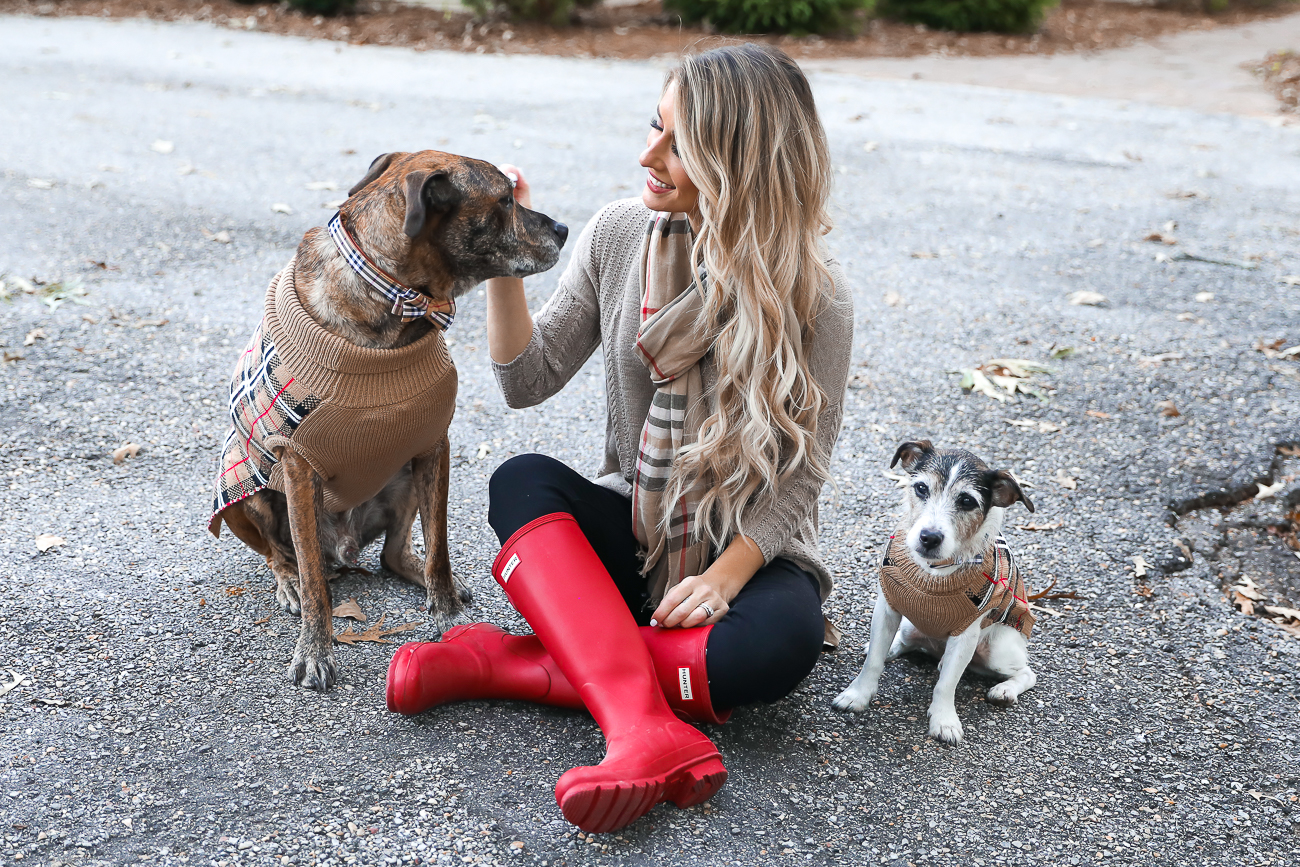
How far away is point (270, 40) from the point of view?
40.3ft

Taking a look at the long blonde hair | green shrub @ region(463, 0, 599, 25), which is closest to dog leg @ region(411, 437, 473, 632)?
the long blonde hair

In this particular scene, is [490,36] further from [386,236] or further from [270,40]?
[386,236]

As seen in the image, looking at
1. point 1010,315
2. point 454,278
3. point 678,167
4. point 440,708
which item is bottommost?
point 440,708

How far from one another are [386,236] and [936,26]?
13732mm

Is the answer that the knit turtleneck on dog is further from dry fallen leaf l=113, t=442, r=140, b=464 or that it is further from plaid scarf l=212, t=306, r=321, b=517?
dry fallen leaf l=113, t=442, r=140, b=464

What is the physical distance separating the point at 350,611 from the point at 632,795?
1333mm

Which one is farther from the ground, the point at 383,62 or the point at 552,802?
the point at 383,62

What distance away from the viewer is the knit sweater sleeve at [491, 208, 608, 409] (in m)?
2.92

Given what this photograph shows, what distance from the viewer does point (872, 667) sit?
276 centimetres

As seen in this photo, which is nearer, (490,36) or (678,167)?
(678,167)

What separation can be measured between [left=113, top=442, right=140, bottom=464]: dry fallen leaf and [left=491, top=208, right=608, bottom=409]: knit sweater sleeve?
1870 mm

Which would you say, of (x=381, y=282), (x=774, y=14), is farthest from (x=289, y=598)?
(x=774, y=14)

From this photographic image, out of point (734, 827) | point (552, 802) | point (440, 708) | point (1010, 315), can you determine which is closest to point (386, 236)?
point (440, 708)

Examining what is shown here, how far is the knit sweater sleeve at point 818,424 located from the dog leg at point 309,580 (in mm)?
1173
